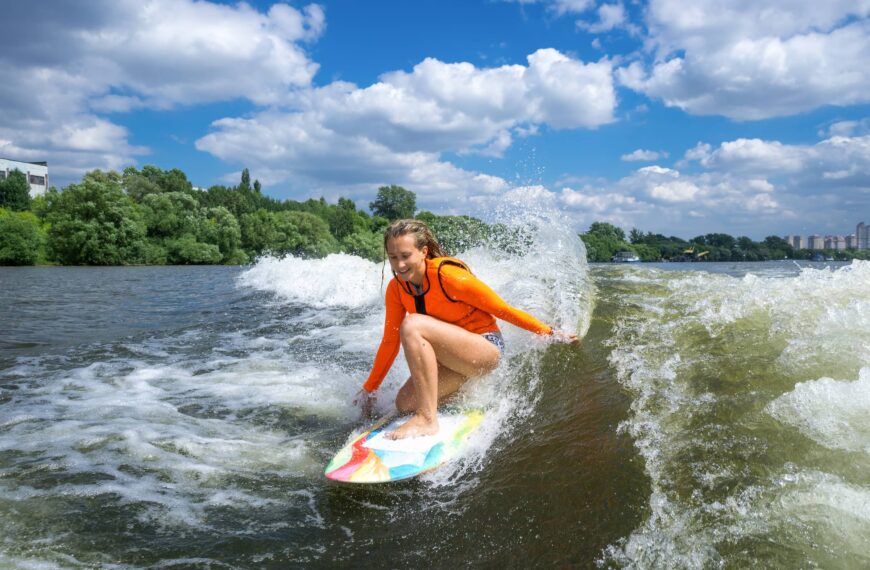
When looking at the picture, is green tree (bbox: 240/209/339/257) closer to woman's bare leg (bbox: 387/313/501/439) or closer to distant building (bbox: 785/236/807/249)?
distant building (bbox: 785/236/807/249)

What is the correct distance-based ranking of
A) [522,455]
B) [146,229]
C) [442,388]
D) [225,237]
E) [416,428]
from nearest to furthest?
[522,455] → [416,428] → [442,388] → [146,229] → [225,237]

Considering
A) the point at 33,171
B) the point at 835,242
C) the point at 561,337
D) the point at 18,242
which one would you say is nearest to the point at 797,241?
the point at 835,242

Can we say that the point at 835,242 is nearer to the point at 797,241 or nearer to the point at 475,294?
the point at 797,241

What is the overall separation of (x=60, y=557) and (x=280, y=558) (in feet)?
3.21

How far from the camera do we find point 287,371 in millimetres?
6578

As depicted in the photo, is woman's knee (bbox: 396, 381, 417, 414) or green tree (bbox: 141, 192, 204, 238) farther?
green tree (bbox: 141, 192, 204, 238)

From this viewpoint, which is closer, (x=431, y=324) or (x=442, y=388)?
(x=431, y=324)

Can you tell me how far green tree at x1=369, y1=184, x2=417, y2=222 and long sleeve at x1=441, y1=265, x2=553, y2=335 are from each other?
329ft

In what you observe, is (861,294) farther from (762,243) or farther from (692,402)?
(762,243)

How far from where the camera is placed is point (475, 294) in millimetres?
4402

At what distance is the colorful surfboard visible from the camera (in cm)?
345

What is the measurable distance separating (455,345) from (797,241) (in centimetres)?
5096

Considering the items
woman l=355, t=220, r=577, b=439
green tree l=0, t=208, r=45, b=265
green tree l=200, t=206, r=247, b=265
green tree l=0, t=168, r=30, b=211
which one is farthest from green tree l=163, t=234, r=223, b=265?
woman l=355, t=220, r=577, b=439

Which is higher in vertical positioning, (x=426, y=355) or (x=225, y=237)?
(x=225, y=237)
